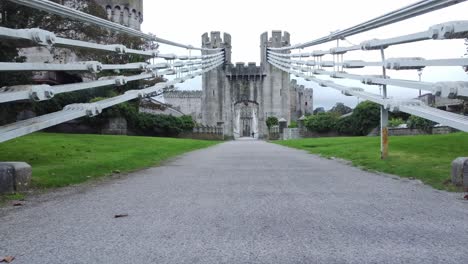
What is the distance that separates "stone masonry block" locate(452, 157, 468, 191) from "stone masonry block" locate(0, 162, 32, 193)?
6.49 m

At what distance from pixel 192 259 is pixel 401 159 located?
965 centimetres

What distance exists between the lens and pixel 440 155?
12.4 meters

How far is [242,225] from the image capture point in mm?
4773

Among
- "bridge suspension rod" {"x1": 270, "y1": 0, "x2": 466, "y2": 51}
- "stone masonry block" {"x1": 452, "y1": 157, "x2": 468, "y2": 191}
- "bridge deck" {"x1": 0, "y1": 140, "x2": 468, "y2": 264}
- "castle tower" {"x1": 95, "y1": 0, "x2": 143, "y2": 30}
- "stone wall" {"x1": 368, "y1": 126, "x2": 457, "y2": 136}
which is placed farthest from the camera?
"castle tower" {"x1": 95, "y1": 0, "x2": 143, "y2": 30}

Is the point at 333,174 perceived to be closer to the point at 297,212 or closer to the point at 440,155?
the point at 440,155

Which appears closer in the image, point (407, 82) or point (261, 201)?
point (261, 201)

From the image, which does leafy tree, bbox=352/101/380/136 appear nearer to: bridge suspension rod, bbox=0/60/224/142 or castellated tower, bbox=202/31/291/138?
castellated tower, bbox=202/31/291/138

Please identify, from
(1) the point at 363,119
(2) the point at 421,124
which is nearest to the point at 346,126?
(1) the point at 363,119

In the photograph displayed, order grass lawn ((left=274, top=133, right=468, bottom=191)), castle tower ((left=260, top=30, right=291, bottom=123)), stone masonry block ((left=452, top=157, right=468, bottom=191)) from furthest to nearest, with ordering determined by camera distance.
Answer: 1. castle tower ((left=260, top=30, right=291, bottom=123))
2. grass lawn ((left=274, top=133, right=468, bottom=191))
3. stone masonry block ((left=452, top=157, right=468, bottom=191))

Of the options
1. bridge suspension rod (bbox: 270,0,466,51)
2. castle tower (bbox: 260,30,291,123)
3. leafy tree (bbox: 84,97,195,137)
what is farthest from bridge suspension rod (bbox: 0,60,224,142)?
castle tower (bbox: 260,30,291,123)

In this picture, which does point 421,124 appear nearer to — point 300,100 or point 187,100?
point 187,100

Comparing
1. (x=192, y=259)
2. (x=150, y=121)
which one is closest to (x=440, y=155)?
(x=192, y=259)

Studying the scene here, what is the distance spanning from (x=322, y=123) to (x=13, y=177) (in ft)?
130

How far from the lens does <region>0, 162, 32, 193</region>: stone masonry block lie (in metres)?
6.95
